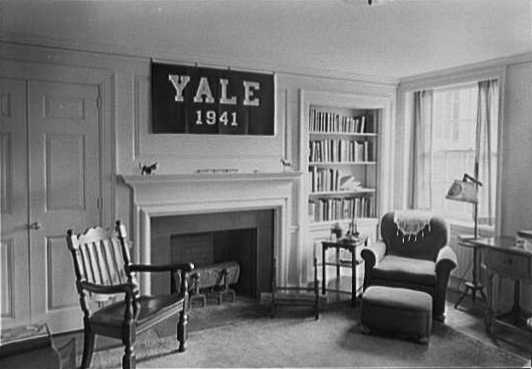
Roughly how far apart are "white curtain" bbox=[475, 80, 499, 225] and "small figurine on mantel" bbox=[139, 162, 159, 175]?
3174mm

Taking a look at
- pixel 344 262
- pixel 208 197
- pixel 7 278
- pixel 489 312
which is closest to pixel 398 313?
pixel 489 312

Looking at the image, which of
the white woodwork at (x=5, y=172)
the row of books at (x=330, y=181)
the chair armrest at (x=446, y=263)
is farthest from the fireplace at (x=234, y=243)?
the chair armrest at (x=446, y=263)

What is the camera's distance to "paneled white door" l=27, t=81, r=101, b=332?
11.6ft

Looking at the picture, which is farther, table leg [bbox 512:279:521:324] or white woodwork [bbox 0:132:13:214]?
table leg [bbox 512:279:521:324]

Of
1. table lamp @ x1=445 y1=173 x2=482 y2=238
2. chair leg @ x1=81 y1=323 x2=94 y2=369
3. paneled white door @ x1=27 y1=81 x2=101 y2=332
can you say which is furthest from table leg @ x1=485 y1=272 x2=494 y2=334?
paneled white door @ x1=27 y1=81 x2=101 y2=332

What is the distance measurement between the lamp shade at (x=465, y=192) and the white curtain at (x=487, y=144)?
1.46 feet

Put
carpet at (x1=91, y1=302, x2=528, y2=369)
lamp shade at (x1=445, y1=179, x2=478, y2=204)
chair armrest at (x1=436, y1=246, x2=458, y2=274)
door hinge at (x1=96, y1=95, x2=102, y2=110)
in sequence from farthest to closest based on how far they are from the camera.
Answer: lamp shade at (x1=445, y1=179, x2=478, y2=204) → chair armrest at (x1=436, y1=246, x2=458, y2=274) → door hinge at (x1=96, y1=95, x2=102, y2=110) → carpet at (x1=91, y1=302, x2=528, y2=369)

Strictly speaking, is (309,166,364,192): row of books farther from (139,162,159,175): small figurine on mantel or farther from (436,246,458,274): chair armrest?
(139,162,159,175): small figurine on mantel

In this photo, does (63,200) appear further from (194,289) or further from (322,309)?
(322,309)

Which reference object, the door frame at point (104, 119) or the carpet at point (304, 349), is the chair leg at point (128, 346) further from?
the door frame at point (104, 119)

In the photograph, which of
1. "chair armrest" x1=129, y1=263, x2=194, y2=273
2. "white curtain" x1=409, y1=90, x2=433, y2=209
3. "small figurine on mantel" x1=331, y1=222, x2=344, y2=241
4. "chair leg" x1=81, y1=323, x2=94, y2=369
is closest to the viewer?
"chair leg" x1=81, y1=323, x2=94, y2=369

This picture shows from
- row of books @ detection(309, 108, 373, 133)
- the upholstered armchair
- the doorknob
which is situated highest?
row of books @ detection(309, 108, 373, 133)

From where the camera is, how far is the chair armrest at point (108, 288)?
2879 millimetres

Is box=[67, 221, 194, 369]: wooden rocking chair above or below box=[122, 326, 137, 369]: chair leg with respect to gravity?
above
